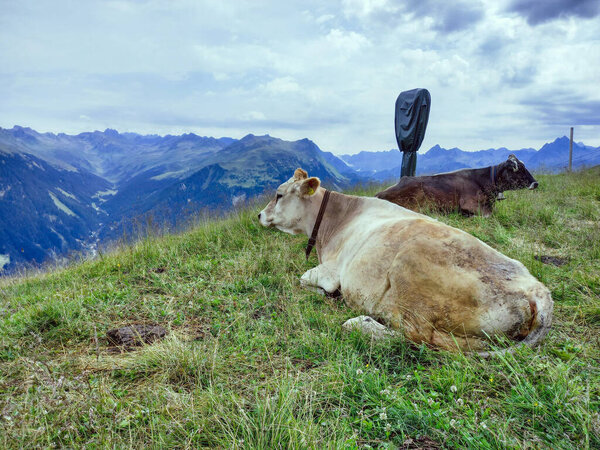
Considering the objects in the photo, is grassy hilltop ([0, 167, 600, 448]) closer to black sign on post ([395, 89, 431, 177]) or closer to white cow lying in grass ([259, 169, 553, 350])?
white cow lying in grass ([259, 169, 553, 350])

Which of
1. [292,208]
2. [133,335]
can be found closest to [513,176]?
[292,208]

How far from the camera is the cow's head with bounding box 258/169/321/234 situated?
18.9 ft

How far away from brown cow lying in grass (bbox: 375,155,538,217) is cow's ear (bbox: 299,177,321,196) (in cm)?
378

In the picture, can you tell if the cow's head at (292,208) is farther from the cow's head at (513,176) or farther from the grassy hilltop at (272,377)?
the cow's head at (513,176)

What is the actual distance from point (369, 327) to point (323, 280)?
128 centimetres

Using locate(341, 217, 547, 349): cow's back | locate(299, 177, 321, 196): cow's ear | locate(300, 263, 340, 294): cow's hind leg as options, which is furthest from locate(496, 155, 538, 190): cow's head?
locate(341, 217, 547, 349): cow's back

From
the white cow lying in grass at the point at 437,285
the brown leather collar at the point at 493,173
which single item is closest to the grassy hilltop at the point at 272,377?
the white cow lying in grass at the point at 437,285

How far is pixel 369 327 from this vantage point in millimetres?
A: 3400

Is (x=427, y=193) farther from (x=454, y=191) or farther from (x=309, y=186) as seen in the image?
(x=309, y=186)

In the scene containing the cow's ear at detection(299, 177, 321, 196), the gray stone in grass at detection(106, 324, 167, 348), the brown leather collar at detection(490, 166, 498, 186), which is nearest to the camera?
the gray stone in grass at detection(106, 324, 167, 348)

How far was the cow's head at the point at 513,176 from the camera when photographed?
32.0 feet

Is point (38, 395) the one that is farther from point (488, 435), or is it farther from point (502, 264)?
point (502, 264)

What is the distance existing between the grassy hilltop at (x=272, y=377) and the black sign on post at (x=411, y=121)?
7.02m

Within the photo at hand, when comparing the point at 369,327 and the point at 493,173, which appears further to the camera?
the point at 493,173
